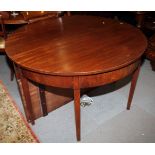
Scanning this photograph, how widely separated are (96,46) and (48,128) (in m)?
0.87

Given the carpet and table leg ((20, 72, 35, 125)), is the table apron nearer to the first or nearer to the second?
table leg ((20, 72, 35, 125))

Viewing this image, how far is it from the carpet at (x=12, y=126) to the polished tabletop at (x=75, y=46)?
0.75 m

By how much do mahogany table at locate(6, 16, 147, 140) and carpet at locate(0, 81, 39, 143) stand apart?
0.46 ft

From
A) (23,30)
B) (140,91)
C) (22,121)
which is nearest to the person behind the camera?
(23,30)

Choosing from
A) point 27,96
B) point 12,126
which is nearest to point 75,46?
point 27,96

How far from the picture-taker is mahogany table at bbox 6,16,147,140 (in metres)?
1.38

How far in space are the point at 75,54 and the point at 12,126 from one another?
0.96 m

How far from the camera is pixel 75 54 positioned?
1501 mm

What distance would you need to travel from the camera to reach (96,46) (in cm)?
159

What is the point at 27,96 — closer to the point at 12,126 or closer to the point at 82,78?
the point at 12,126

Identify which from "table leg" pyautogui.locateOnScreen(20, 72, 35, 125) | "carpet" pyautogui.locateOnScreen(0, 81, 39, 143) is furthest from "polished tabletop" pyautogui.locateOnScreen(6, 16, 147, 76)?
"carpet" pyautogui.locateOnScreen(0, 81, 39, 143)

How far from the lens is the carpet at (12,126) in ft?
6.05
